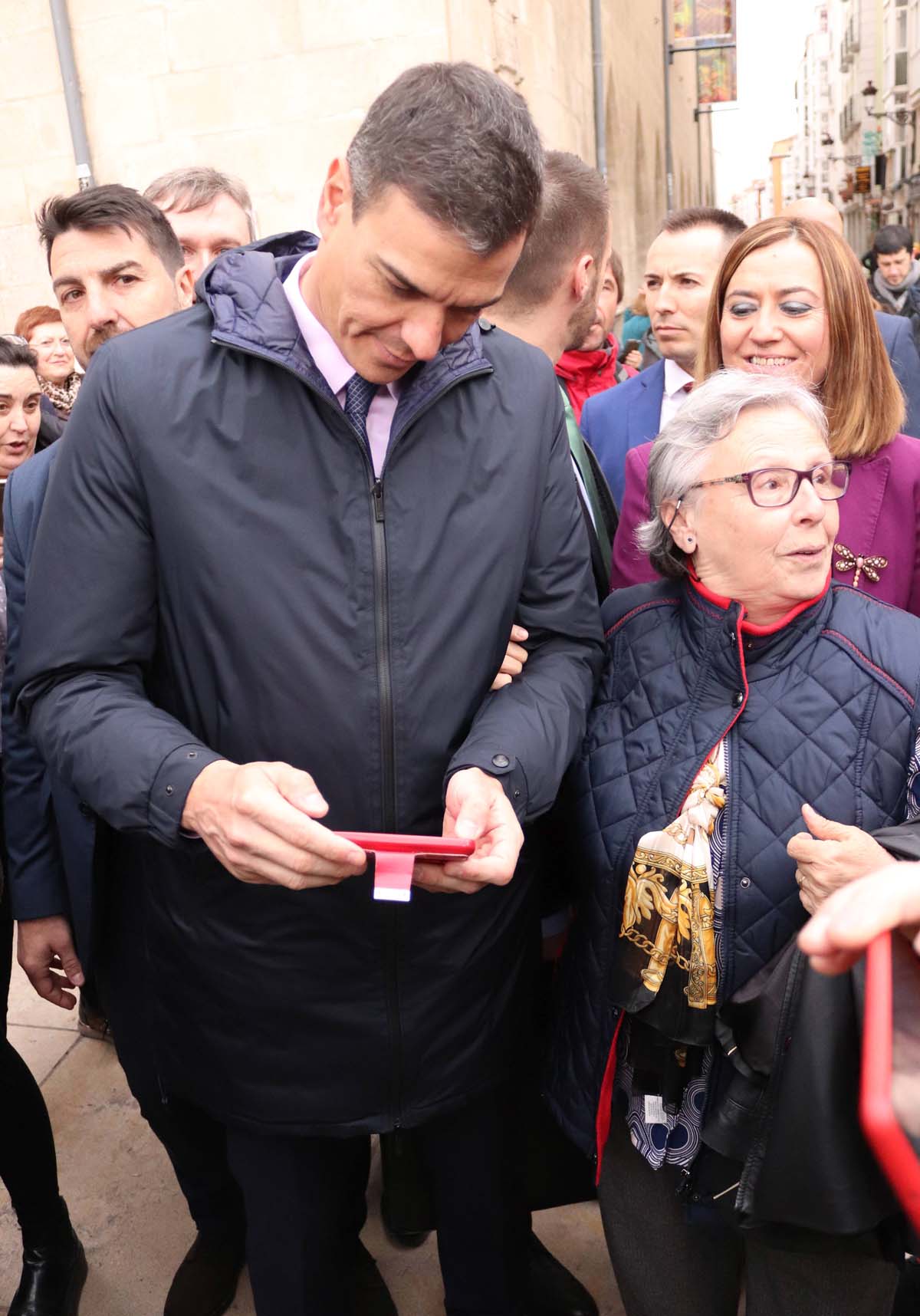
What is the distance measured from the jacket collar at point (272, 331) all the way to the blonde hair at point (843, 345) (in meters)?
0.90

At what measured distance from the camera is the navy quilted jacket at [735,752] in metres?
1.63

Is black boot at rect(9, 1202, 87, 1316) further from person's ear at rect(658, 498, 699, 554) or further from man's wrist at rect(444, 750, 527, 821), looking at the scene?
person's ear at rect(658, 498, 699, 554)

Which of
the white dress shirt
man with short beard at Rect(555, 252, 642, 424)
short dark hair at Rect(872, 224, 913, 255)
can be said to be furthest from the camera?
short dark hair at Rect(872, 224, 913, 255)

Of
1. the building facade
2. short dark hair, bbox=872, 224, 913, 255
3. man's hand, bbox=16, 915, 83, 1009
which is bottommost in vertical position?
man's hand, bbox=16, 915, 83, 1009

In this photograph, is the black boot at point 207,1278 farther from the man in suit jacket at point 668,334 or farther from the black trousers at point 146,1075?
the man in suit jacket at point 668,334

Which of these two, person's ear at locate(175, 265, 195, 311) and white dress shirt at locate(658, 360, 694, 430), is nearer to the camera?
person's ear at locate(175, 265, 195, 311)

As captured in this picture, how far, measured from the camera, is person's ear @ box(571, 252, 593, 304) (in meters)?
2.58

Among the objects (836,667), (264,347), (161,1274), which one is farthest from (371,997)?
(161,1274)

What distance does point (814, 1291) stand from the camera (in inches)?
66.6

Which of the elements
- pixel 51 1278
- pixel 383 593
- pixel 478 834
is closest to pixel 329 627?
pixel 383 593

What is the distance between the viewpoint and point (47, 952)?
2.13 m

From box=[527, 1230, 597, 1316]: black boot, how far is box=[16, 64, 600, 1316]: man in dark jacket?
0.78m

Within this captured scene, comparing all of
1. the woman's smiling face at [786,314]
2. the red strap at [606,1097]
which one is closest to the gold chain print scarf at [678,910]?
the red strap at [606,1097]

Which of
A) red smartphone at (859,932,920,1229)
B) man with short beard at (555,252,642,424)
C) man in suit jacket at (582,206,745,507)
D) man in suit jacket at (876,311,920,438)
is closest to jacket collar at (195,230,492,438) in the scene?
red smartphone at (859,932,920,1229)
